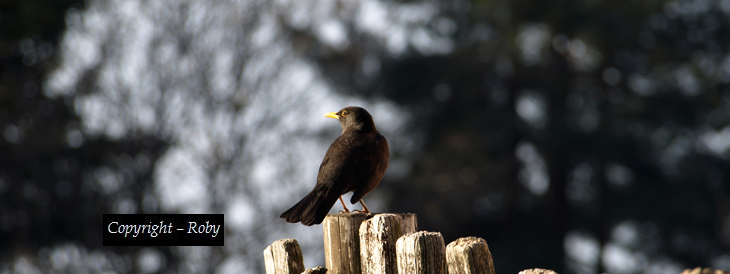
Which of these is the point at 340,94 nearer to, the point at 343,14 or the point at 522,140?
the point at 343,14

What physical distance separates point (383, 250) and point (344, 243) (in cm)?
31

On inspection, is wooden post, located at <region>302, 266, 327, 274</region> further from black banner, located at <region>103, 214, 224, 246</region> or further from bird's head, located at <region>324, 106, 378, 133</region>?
black banner, located at <region>103, 214, 224, 246</region>

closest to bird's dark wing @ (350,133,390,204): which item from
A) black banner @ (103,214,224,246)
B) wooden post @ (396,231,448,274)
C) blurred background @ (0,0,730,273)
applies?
wooden post @ (396,231,448,274)

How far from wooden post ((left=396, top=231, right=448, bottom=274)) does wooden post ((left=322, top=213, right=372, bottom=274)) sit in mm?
431

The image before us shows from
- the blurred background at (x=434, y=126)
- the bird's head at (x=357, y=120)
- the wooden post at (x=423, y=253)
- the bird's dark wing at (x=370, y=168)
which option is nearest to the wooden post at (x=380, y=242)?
the wooden post at (x=423, y=253)

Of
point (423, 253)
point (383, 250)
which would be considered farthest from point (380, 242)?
point (423, 253)

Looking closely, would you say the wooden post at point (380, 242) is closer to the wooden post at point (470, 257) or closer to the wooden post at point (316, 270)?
the wooden post at point (316, 270)

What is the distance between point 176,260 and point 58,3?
5094mm

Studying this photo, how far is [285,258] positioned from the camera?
9.05 ft

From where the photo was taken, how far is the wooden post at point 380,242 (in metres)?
2.43

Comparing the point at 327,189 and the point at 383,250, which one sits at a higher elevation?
the point at 327,189

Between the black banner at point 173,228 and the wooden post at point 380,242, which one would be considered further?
the black banner at point 173,228

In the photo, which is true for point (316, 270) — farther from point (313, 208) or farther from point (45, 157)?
point (45, 157)

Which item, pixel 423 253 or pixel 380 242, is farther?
pixel 380 242
